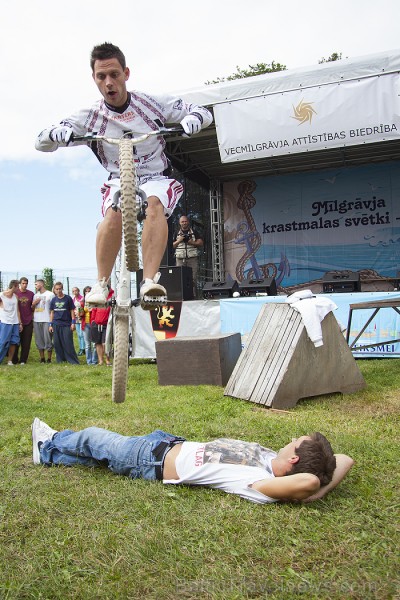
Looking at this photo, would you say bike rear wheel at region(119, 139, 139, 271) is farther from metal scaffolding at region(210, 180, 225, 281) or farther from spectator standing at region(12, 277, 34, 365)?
metal scaffolding at region(210, 180, 225, 281)

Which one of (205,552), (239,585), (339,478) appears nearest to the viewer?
(239,585)

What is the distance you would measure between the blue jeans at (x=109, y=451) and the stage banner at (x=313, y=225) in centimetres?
1115

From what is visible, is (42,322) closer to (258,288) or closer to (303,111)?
(258,288)

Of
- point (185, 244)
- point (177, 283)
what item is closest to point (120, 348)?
point (177, 283)

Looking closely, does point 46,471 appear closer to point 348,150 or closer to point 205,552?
point 205,552

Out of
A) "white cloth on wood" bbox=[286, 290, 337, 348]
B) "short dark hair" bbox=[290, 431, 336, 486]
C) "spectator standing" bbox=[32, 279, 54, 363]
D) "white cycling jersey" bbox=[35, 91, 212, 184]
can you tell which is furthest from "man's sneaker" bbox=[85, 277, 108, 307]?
"spectator standing" bbox=[32, 279, 54, 363]

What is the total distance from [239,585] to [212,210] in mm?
13559

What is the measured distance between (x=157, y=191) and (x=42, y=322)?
27.6 ft

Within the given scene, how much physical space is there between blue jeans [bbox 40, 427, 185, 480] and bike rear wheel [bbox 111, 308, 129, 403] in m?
0.41

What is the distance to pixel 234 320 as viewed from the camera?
10.3m

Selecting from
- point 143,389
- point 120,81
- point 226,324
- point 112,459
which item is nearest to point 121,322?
point 112,459

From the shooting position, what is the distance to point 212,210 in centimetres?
1521

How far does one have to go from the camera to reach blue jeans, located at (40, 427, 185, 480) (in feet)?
11.3

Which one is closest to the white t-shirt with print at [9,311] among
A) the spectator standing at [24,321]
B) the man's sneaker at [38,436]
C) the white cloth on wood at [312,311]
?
the spectator standing at [24,321]
